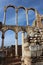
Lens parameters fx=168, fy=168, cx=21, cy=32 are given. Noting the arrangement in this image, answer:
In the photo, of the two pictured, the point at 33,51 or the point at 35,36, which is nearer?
the point at 33,51

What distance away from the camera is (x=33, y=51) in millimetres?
4547

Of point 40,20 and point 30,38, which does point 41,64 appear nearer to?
point 30,38

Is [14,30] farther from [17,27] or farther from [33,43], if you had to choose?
[33,43]

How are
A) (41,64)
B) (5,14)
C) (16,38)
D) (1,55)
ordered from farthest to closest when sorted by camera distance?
1. (5,14)
2. (16,38)
3. (1,55)
4. (41,64)

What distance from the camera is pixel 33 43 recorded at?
4859 mm

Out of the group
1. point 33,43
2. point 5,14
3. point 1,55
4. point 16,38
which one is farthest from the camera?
point 5,14

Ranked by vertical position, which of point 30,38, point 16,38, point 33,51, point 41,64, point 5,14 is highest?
point 5,14

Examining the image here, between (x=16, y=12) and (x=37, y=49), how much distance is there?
1066 inches

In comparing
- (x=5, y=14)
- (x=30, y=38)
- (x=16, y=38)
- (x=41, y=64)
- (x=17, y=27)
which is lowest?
(x=41, y=64)

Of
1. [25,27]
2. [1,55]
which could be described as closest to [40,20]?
[25,27]

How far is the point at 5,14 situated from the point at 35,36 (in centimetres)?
2634

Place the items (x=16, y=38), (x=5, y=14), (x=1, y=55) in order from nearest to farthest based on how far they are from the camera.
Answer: (x=1, y=55) → (x=16, y=38) → (x=5, y=14)

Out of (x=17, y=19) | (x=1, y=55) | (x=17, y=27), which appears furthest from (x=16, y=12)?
(x=1, y=55)

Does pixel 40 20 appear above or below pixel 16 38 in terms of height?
above
